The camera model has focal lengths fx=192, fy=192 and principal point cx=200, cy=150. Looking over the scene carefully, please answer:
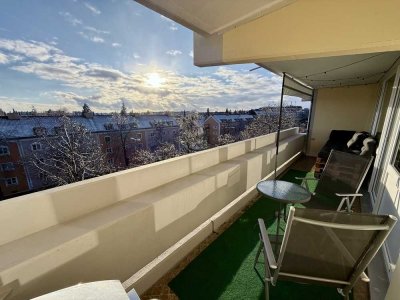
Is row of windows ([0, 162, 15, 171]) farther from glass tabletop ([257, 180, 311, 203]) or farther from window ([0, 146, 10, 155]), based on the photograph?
glass tabletop ([257, 180, 311, 203])

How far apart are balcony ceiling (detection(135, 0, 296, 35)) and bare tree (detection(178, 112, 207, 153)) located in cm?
1670

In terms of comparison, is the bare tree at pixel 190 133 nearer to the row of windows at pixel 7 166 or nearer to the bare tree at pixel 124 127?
the bare tree at pixel 124 127

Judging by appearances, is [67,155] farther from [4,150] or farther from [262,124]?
[262,124]

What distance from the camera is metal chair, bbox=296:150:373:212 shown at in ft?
7.63

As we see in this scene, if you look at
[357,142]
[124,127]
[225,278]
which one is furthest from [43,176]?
[357,142]

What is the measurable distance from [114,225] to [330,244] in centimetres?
139

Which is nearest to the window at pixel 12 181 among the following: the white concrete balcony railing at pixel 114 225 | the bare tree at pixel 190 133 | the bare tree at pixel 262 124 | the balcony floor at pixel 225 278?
the bare tree at pixel 190 133

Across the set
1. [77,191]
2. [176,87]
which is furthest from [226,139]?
[77,191]

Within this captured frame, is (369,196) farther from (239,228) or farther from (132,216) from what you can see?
(132,216)

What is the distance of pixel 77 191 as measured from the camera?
1412mm

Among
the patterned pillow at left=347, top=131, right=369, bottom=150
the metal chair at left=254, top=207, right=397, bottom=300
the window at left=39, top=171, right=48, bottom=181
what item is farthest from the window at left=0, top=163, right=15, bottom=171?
the patterned pillow at left=347, top=131, right=369, bottom=150

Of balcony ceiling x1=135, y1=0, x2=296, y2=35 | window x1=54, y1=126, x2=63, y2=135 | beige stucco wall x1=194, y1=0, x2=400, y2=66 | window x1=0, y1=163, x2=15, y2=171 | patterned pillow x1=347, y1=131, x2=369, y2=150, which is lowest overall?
window x1=0, y1=163, x2=15, y2=171

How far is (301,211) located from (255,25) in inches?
73.5

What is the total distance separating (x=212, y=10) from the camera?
1751 millimetres
